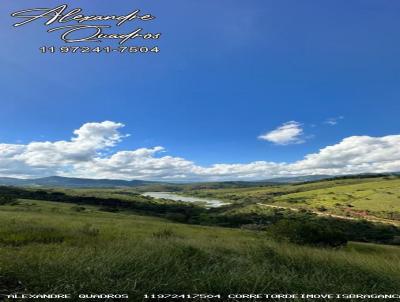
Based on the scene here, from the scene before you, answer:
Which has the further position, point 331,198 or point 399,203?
point 331,198

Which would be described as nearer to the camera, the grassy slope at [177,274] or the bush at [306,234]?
the grassy slope at [177,274]

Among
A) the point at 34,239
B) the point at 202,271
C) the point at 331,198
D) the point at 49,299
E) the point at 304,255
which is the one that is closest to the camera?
the point at 49,299

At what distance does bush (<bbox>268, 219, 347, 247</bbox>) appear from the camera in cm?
4247

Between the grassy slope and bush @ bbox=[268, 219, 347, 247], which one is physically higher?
the grassy slope

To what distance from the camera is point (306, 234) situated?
142 ft

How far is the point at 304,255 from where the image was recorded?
9.47 metres

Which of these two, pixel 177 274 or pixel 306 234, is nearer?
Result: pixel 177 274

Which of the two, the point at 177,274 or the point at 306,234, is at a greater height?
the point at 177,274

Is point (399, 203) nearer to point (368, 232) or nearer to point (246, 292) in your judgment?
point (368, 232)

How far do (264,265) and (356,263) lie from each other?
98.3 inches

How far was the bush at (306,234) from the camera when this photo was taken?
4247cm

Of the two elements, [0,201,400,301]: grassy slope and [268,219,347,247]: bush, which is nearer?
[0,201,400,301]: grassy slope

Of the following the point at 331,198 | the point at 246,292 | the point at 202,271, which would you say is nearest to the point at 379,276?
the point at 246,292

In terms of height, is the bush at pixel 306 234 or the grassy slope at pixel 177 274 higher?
the grassy slope at pixel 177 274
